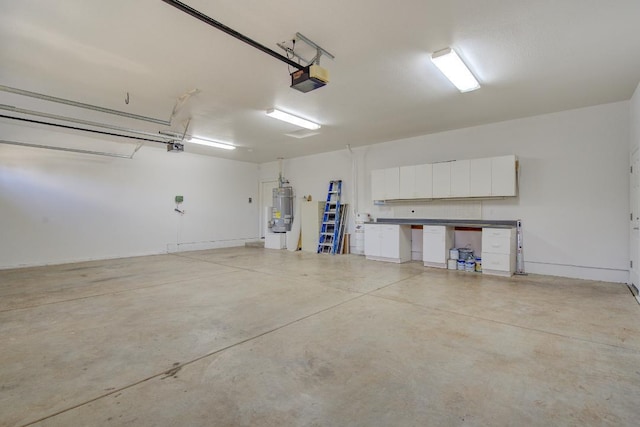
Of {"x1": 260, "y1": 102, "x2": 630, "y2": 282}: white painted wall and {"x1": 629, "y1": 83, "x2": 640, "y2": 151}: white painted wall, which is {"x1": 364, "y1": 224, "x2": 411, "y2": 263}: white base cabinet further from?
{"x1": 629, "y1": 83, "x2": 640, "y2": 151}: white painted wall

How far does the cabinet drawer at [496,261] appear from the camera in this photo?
17.0 ft

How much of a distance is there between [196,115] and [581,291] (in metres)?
6.76

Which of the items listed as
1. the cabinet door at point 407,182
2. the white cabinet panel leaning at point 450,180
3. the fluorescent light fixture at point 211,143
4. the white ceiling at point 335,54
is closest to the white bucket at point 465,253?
the white cabinet panel leaning at point 450,180

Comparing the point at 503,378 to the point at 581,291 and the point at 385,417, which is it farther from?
the point at 581,291

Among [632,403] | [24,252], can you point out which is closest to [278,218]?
[24,252]

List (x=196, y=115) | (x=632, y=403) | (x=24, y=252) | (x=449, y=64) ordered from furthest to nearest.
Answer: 1. (x=24, y=252)
2. (x=196, y=115)
3. (x=449, y=64)
4. (x=632, y=403)

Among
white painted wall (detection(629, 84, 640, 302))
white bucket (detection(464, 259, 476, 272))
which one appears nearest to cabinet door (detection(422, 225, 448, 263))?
white bucket (detection(464, 259, 476, 272))

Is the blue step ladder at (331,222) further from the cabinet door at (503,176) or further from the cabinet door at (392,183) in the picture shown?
the cabinet door at (503,176)

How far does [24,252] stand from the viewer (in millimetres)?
6297

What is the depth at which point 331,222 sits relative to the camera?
8.38 metres

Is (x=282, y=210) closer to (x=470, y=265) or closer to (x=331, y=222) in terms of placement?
(x=331, y=222)

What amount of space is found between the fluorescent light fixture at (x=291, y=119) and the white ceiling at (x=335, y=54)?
0.17 m

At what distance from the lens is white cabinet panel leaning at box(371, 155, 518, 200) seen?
5434 millimetres

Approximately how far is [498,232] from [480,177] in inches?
44.1
